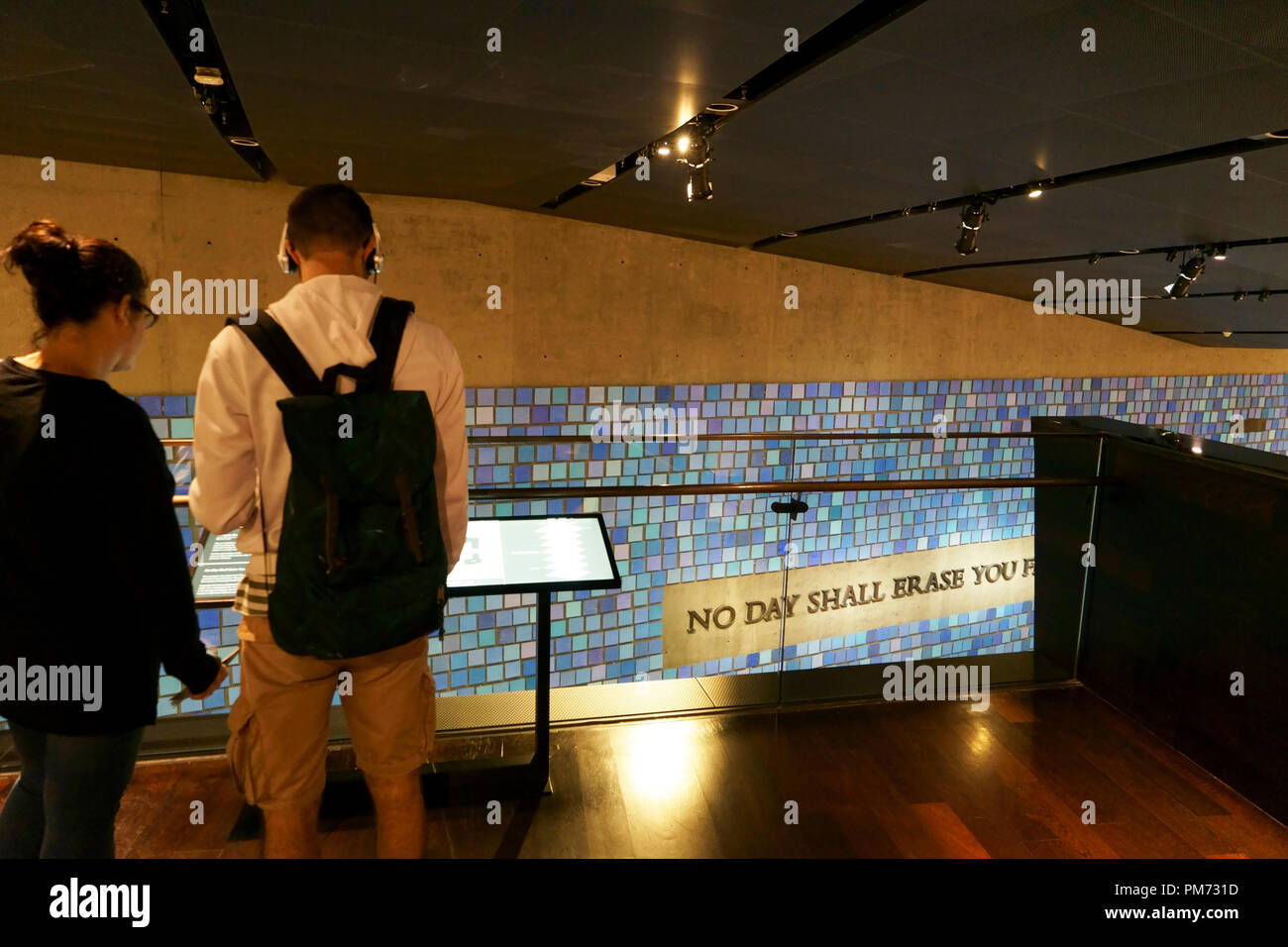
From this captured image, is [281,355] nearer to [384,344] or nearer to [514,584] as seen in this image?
[384,344]

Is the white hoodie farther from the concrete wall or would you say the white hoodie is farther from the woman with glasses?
the concrete wall

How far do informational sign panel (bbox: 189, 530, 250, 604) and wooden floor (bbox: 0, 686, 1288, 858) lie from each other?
2.18 ft

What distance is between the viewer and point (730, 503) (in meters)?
5.75

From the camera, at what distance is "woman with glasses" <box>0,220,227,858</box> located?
1.14m

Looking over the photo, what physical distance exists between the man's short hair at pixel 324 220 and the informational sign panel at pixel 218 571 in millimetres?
844

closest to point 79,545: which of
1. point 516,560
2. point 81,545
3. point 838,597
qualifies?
point 81,545

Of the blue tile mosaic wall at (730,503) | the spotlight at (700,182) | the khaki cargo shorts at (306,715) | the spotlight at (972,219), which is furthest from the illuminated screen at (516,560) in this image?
the spotlight at (972,219)

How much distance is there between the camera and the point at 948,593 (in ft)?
23.1

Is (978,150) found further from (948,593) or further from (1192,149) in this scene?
(948,593)

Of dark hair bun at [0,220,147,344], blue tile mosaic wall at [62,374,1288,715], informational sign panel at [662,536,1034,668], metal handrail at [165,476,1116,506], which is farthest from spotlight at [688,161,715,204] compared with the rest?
informational sign panel at [662,536,1034,668]

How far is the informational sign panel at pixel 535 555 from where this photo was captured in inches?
74.0

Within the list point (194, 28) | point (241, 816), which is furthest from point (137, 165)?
point (241, 816)

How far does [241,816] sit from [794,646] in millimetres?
4867
